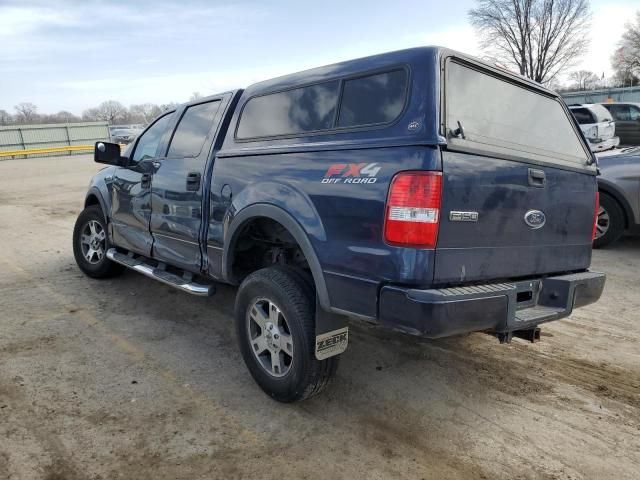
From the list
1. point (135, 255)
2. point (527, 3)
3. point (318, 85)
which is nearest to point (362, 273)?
point (318, 85)

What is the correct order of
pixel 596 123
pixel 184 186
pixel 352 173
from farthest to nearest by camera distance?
pixel 596 123, pixel 184 186, pixel 352 173

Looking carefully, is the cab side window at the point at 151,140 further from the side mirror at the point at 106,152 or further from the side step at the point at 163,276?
the side step at the point at 163,276

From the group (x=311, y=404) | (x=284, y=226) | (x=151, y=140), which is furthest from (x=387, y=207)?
(x=151, y=140)

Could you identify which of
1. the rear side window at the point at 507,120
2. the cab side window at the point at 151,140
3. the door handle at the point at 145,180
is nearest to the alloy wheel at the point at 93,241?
the cab side window at the point at 151,140

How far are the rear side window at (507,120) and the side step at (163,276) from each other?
2227 mm

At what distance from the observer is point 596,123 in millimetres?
11930

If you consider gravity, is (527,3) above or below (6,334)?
above

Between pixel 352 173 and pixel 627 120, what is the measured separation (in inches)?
559

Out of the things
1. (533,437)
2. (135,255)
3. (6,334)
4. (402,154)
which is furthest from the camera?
(135,255)

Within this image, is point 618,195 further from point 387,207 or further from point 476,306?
point 387,207

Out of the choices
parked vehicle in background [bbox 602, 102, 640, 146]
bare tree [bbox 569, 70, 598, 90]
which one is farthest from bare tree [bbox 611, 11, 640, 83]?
parked vehicle in background [bbox 602, 102, 640, 146]

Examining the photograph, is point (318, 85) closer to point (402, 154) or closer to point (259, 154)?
point (259, 154)

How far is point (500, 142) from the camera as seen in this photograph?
2.74 meters

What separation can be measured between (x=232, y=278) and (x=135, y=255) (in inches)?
75.8
